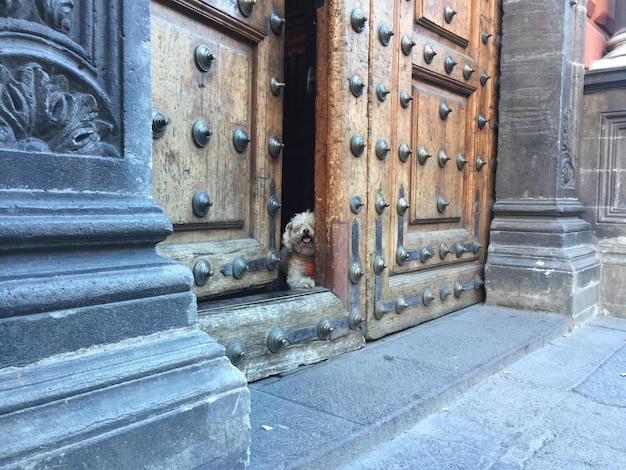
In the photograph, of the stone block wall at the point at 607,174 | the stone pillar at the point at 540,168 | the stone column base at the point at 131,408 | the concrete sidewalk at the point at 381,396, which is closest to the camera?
the stone column base at the point at 131,408

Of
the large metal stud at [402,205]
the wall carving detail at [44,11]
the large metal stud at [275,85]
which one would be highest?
the large metal stud at [275,85]

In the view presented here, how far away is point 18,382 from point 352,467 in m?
1.00

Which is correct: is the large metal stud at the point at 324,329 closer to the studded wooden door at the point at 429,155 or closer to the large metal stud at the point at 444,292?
the studded wooden door at the point at 429,155

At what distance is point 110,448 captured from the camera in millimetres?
1140

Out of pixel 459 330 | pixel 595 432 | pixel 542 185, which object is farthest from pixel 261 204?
pixel 542 185

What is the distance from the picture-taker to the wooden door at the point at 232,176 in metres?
2.02

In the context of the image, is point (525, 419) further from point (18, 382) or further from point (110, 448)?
point (18, 382)

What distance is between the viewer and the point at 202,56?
2090 millimetres

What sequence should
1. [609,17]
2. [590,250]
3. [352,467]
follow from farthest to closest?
1. [609,17]
2. [590,250]
3. [352,467]

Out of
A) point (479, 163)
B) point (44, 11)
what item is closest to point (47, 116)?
point (44, 11)

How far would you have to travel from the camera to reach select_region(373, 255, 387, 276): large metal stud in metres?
2.77

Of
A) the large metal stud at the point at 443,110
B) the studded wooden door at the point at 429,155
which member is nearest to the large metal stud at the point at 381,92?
the studded wooden door at the point at 429,155

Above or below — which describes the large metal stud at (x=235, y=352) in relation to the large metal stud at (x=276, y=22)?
below

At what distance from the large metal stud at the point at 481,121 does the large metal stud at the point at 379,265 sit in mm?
1475
